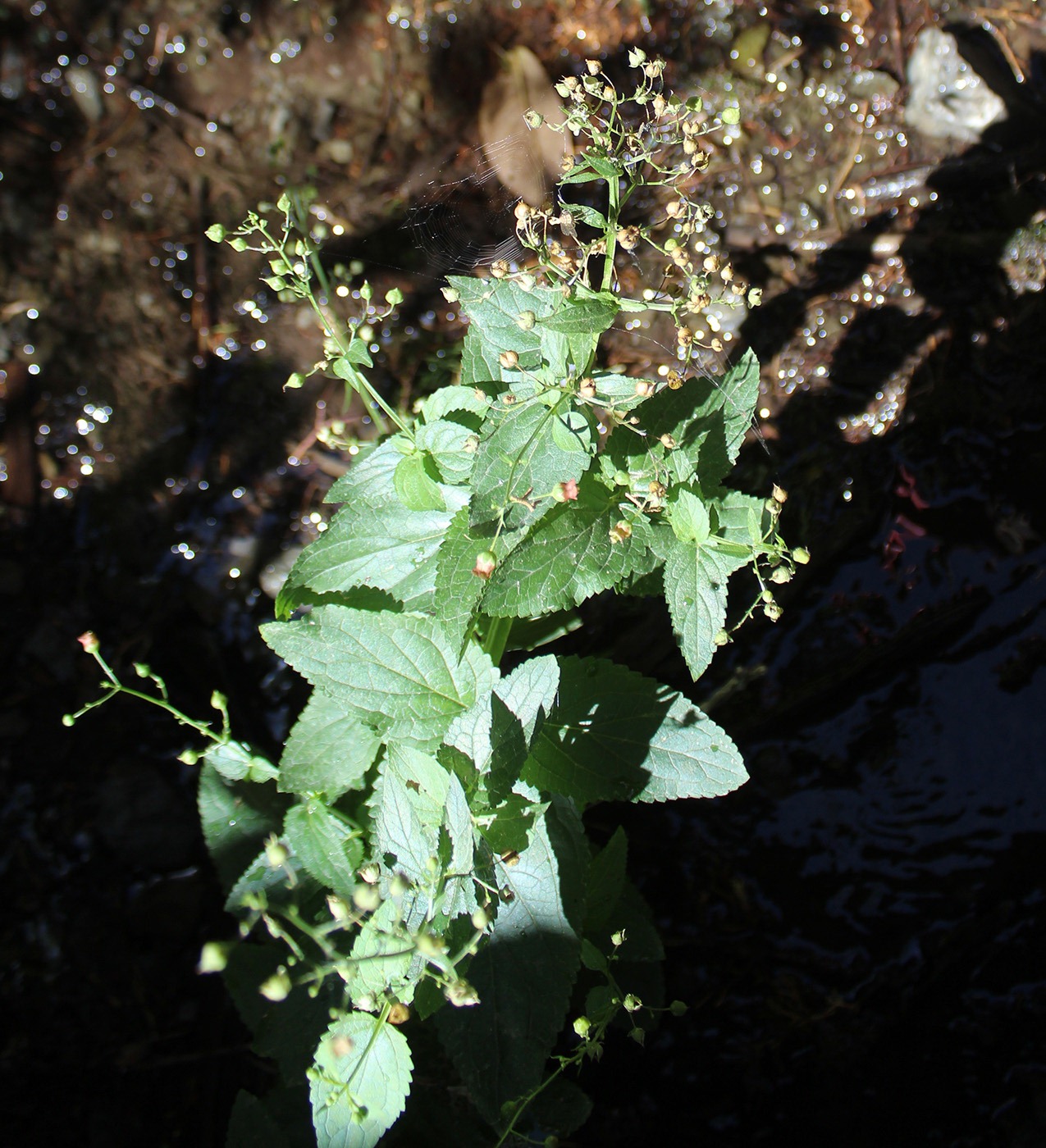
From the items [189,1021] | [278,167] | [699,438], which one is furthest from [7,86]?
[189,1021]

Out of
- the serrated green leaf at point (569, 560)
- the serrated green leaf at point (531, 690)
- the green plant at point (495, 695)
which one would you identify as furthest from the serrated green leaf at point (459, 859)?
the serrated green leaf at point (569, 560)

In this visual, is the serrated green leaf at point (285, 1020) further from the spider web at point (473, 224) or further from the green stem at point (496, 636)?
the spider web at point (473, 224)

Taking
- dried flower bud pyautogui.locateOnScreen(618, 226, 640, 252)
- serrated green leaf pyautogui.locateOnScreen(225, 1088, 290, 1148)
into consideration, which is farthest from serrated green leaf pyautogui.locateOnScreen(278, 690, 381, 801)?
dried flower bud pyautogui.locateOnScreen(618, 226, 640, 252)

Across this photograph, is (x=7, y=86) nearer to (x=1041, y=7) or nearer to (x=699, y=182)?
(x=699, y=182)

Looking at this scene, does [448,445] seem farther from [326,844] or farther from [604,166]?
[326,844]

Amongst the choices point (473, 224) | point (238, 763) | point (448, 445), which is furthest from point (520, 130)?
point (238, 763)

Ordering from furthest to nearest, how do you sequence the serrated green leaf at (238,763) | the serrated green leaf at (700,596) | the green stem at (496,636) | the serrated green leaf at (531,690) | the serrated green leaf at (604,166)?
the serrated green leaf at (238,763), the green stem at (496,636), the serrated green leaf at (531,690), the serrated green leaf at (700,596), the serrated green leaf at (604,166)

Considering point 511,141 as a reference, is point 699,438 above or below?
below
